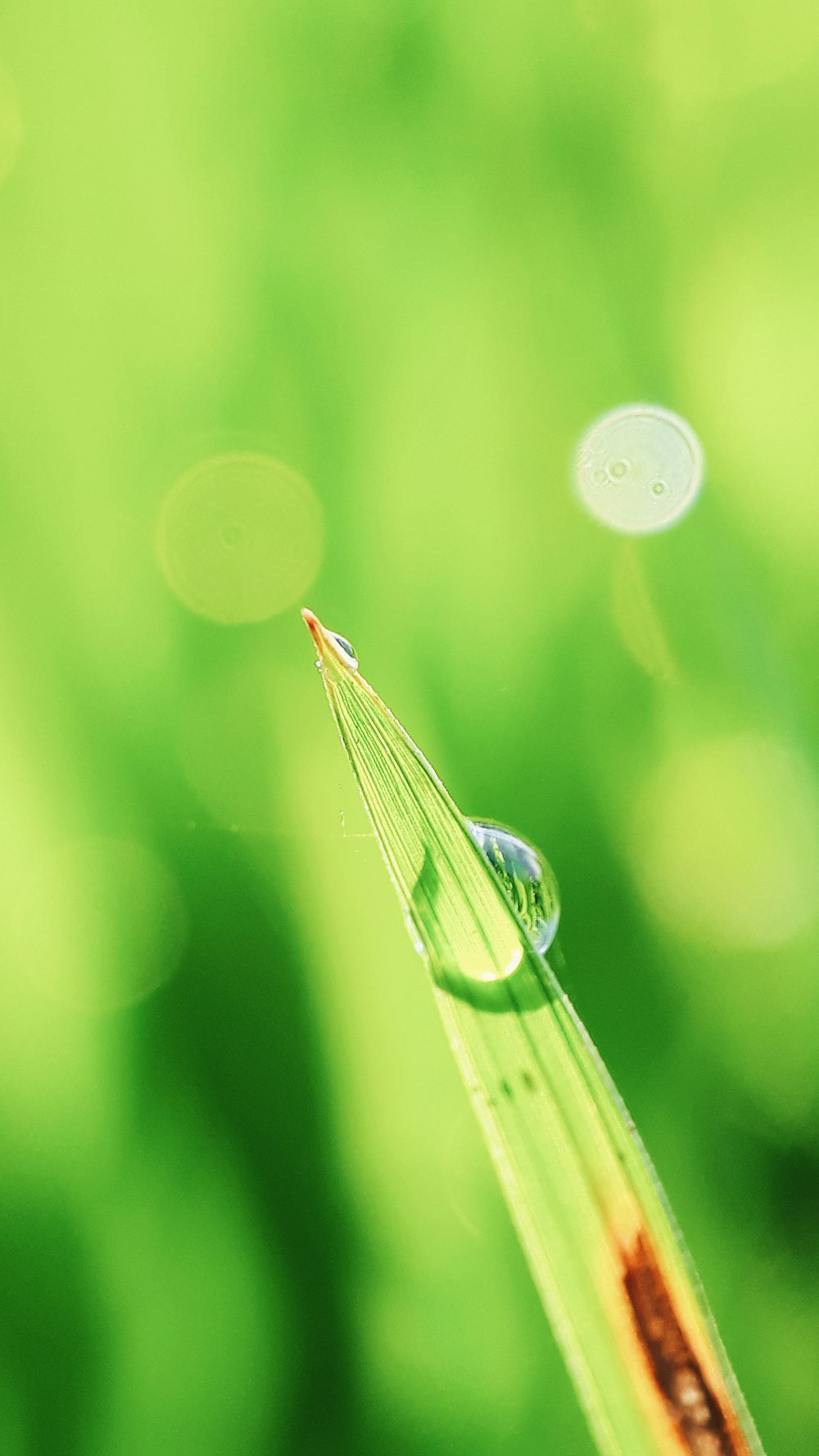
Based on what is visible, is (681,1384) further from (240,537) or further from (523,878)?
(240,537)

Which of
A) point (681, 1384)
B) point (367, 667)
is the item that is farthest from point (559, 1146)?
point (367, 667)

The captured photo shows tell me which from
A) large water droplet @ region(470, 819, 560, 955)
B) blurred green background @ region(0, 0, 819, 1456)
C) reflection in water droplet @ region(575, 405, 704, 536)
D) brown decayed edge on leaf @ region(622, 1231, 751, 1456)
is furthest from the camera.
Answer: reflection in water droplet @ region(575, 405, 704, 536)

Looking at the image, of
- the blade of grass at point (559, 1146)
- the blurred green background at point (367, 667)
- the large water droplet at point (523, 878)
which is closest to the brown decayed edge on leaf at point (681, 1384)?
the blade of grass at point (559, 1146)

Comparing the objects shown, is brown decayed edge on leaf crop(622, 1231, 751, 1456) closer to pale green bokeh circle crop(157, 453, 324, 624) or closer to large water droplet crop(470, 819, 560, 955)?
large water droplet crop(470, 819, 560, 955)

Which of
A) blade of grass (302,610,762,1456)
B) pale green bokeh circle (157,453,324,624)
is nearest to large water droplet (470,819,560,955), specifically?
blade of grass (302,610,762,1456)

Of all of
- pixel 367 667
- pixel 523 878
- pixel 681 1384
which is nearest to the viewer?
pixel 681 1384

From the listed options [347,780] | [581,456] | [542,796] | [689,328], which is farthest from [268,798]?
[689,328]

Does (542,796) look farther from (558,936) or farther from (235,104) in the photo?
(235,104)

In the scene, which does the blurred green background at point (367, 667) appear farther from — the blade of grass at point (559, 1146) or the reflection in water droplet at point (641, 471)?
the blade of grass at point (559, 1146)
